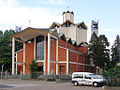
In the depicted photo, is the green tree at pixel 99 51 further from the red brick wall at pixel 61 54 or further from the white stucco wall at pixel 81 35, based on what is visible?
the white stucco wall at pixel 81 35

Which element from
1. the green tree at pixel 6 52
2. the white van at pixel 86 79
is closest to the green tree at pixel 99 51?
the green tree at pixel 6 52

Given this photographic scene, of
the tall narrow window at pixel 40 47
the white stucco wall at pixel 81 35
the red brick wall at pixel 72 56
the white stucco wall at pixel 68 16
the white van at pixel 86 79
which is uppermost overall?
the white stucco wall at pixel 68 16

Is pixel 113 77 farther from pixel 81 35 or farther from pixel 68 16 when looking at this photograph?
pixel 68 16

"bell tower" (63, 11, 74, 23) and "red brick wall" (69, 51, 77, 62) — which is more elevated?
"bell tower" (63, 11, 74, 23)

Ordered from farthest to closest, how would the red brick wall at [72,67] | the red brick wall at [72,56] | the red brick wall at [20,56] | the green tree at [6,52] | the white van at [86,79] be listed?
the green tree at [6,52] < the red brick wall at [20,56] < the red brick wall at [72,56] < the red brick wall at [72,67] < the white van at [86,79]

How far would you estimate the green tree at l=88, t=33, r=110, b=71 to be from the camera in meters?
47.7

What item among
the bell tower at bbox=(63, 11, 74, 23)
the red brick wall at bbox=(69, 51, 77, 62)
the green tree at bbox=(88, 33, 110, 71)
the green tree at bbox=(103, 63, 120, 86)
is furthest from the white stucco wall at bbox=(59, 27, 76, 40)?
the green tree at bbox=(103, 63, 120, 86)

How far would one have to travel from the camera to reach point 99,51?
1877 inches

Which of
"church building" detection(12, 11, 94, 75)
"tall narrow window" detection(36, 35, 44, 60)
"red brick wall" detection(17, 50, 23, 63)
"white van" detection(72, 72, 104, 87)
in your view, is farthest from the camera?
"red brick wall" detection(17, 50, 23, 63)

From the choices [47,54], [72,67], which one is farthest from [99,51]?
[47,54]

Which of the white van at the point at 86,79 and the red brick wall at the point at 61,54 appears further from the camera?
the red brick wall at the point at 61,54

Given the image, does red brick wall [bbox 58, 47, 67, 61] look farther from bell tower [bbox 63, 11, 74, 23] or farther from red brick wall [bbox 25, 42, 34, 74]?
bell tower [bbox 63, 11, 74, 23]

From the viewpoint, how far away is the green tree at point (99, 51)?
4766cm

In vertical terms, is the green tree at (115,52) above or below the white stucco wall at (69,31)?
below
